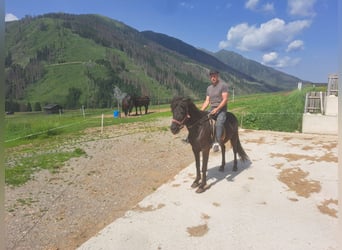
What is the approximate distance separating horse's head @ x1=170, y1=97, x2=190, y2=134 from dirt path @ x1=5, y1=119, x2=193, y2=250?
1.95m

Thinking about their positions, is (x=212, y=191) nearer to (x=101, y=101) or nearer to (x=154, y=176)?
(x=154, y=176)

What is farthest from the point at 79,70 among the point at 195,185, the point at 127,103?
the point at 195,185

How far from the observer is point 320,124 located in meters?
12.1

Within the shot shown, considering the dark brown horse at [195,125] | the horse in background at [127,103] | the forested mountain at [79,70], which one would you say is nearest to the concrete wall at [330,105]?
A: the dark brown horse at [195,125]

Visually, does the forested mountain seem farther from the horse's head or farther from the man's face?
the horse's head

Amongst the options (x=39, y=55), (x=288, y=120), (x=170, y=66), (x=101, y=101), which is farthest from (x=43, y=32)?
(x=288, y=120)

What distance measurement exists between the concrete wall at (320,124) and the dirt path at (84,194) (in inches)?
225

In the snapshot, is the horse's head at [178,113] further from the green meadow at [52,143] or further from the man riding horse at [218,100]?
the green meadow at [52,143]

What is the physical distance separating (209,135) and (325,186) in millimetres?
2906

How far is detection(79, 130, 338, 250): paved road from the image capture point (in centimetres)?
423

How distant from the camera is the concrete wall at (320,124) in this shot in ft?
38.7

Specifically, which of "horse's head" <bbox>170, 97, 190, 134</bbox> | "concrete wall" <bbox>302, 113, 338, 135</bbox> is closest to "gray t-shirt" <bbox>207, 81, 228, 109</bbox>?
"horse's head" <bbox>170, 97, 190, 134</bbox>

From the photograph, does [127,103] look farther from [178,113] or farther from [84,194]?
[178,113]

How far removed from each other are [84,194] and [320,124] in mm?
10319
